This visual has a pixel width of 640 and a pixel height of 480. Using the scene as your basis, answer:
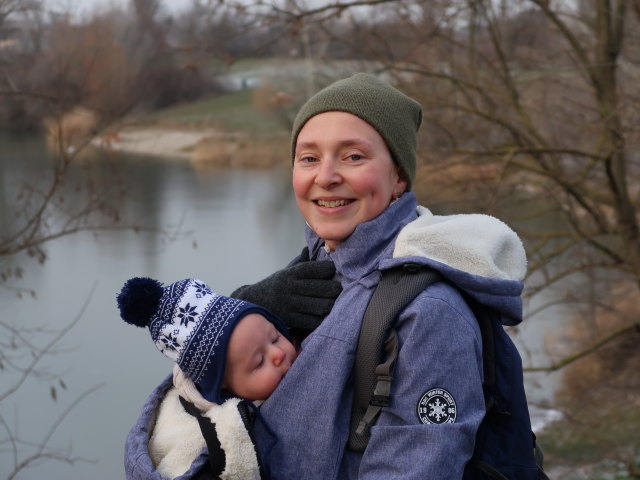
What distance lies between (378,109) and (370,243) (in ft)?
0.88

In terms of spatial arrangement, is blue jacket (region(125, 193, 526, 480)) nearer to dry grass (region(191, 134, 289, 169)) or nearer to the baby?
the baby

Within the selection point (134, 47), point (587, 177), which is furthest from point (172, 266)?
point (587, 177)

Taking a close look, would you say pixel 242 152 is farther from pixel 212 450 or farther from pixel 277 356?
pixel 212 450

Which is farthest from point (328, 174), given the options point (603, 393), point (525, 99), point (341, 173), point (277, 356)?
point (603, 393)

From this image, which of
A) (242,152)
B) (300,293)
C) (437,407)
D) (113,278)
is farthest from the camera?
(242,152)

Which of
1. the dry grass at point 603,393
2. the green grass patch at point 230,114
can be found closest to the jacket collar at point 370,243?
the dry grass at point 603,393

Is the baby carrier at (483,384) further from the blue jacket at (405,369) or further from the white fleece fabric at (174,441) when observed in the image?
the white fleece fabric at (174,441)

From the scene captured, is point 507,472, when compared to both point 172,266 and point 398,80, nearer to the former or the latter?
point 398,80

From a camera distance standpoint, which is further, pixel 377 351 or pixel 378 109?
pixel 378 109

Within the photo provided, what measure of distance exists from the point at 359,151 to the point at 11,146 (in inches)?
403

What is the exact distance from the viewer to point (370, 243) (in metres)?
1.67

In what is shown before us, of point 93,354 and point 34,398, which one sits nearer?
point 34,398

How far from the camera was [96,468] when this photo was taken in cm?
629

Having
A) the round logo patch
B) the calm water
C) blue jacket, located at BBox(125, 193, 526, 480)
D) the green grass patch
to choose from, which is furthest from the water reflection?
the round logo patch
